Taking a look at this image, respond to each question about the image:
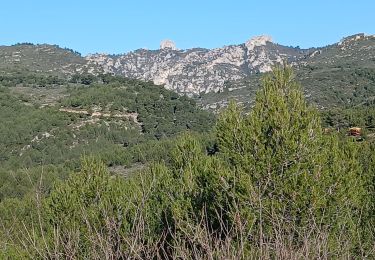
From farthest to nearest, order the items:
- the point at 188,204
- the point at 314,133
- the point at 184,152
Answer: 1. the point at 184,152
2. the point at 188,204
3. the point at 314,133

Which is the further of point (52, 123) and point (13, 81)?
point (13, 81)

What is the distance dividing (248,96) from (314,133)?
372ft

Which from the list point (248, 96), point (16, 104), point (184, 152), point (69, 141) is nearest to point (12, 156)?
point (69, 141)

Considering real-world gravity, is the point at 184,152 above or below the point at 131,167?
above

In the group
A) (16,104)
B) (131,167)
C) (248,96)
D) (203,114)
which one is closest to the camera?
(131,167)

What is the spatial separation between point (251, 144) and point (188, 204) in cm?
357

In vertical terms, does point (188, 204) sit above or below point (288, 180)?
below

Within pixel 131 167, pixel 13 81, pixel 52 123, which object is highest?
pixel 13 81

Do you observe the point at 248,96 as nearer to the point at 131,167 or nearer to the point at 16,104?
the point at 16,104

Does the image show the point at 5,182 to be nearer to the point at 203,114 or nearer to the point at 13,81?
the point at 203,114

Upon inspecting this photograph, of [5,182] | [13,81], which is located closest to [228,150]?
[5,182]

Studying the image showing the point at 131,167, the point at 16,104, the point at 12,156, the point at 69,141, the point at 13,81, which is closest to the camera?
the point at 131,167

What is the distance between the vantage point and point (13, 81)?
118 m

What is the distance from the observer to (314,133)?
17422 millimetres
